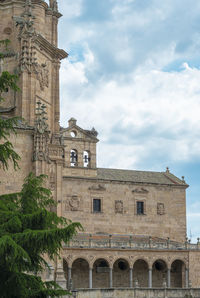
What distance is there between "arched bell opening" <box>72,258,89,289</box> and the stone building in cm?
8

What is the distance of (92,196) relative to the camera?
4919cm

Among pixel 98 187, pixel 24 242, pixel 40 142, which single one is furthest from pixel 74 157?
pixel 24 242

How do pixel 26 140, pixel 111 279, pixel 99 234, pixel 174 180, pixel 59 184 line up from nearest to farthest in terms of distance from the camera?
pixel 26 140 < pixel 59 184 < pixel 111 279 < pixel 99 234 < pixel 174 180

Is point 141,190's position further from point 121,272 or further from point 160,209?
point 121,272

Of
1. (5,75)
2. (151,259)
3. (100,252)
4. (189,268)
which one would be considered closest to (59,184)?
(100,252)

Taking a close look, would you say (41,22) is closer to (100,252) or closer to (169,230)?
(100,252)

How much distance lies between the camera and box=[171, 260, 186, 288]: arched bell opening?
4806 centimetres

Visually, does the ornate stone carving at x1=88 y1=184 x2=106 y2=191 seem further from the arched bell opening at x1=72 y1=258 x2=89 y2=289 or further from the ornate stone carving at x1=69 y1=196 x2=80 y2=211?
the arched bell opening at x1=72 y1=258 x2=89 y2=289

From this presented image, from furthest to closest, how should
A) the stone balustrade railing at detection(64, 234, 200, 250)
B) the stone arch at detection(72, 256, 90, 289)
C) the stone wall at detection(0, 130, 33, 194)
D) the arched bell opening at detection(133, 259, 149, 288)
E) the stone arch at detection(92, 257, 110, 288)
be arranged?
the arched bell opening at detection(133, 259, 149, 288), the stone arch at detection(92, 257, 110, 288), the stone arch at detection(72, 256, 90, 289), the stone balustrade railing at detection(64, 234, 200, 250), the stone wall at detection(0, 130, 33, 194)

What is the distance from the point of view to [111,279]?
45406 mm

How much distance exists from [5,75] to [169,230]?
39.9 meters

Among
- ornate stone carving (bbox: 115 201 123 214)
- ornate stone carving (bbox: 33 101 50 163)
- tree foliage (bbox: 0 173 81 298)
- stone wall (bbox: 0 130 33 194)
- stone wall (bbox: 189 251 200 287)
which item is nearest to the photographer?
tree foliage (bbox: 0 173 81 298)

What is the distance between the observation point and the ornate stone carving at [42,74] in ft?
133

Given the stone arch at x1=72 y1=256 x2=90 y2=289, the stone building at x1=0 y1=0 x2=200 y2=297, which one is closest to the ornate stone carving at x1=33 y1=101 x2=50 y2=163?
the stone building at x1=0 y1=0 x2=200 y2=297
